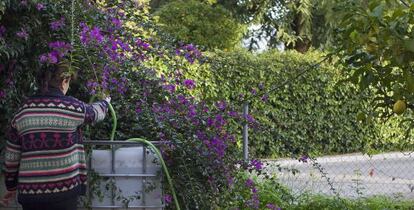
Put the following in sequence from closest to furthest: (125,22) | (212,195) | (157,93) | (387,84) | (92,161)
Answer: (387,84) → (92,161) → (212,195) → (157,93) → (125,22)

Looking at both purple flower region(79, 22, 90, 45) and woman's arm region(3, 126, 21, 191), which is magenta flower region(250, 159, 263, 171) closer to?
purple flower region(79, 22, 90, 45)

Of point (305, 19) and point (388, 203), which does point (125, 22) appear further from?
point (305, 19)

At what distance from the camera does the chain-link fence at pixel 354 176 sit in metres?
7.38

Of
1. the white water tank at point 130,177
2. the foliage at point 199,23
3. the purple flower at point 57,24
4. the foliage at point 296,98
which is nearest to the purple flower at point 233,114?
the white water tank at point 130,177

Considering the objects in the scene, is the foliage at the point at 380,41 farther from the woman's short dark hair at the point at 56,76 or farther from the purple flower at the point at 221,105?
the woman's short dark hair at the point at 56,76

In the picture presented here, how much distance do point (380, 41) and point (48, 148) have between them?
5.84ft

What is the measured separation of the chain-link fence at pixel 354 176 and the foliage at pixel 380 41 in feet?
10.1

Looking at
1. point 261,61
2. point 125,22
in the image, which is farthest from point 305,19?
point 125,22

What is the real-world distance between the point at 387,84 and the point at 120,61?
1.81 metres

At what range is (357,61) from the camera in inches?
141

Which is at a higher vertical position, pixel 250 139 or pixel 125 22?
pixel 125 22

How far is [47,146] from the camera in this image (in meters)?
3.47

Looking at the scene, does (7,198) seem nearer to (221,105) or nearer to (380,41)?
(221,105)

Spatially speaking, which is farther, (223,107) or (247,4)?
(247,4)
